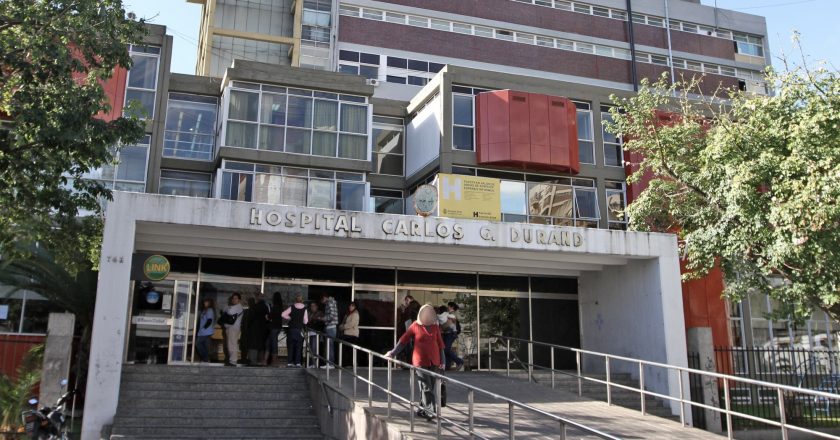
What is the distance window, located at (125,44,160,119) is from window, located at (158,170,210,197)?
2.16 meters

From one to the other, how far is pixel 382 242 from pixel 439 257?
247 centimetres

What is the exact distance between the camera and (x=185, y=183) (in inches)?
901

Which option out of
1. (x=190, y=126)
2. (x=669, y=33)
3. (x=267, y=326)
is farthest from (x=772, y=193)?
(x=669, y=33)

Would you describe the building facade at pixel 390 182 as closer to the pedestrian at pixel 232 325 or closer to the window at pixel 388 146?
the window at pixel 388 146

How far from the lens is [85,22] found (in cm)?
1130

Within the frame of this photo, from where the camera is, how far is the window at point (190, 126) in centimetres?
2314

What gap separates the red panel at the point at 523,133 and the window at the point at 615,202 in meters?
1.66

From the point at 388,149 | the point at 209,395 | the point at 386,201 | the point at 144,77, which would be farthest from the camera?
the point at 388,149

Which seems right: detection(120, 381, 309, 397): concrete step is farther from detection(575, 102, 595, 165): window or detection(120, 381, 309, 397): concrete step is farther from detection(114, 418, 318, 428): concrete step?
detection(575, 102, 595, 165): window

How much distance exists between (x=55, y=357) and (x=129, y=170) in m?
10.4

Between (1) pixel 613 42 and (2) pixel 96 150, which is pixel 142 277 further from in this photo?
(1) pixel 613 42

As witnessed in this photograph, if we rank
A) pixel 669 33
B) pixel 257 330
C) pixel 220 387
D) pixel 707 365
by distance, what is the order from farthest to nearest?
pixel 669 33, pixel 707 365, pixel 257 330, pixel 220 387

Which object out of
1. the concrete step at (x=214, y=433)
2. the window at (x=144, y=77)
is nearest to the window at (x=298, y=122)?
the window at (x=144, y=77)

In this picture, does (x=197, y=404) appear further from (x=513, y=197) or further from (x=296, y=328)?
(x=513, y=197)
